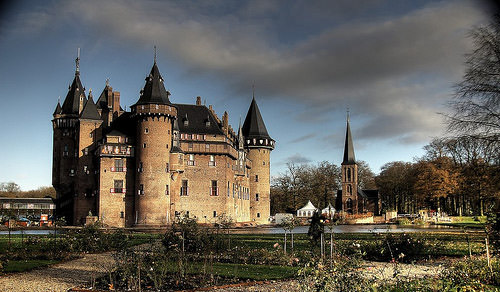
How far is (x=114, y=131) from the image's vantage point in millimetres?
50656

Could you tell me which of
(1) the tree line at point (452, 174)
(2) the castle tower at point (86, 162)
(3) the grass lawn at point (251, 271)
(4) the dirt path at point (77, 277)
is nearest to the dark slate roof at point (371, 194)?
(1) the tree line at point (452, 174)

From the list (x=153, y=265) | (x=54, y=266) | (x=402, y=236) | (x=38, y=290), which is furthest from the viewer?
(x=402, y=236)

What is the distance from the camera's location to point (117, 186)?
163 ft

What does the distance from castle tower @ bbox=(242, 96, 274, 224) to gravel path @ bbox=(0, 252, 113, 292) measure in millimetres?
47897

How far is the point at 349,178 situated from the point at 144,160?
1709 inches

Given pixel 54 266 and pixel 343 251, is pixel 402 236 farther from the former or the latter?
pixel 54 266

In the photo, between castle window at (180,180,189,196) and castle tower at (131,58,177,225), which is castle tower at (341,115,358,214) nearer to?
castle window at (180,180,189,196)

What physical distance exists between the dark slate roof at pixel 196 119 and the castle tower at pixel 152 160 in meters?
4.27

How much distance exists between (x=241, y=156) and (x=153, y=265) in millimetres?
48021

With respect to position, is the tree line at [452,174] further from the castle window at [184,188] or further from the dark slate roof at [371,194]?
the castle window at [184,188]

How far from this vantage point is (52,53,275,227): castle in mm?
48844

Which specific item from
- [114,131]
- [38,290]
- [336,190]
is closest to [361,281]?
[38,290]

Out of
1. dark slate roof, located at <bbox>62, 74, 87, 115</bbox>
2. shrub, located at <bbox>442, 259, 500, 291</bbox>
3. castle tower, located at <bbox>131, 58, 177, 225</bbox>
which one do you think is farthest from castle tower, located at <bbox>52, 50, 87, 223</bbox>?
shrub, located at <bbox>442, 259, 500, 291</bbox>

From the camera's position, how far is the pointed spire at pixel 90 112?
172 feet
